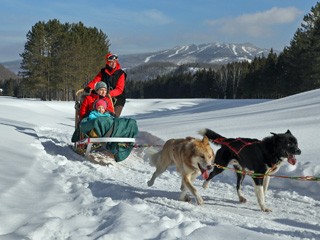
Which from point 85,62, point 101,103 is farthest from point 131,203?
point 85,62

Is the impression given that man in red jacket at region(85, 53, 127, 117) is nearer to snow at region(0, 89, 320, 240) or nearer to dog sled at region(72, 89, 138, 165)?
dog sled at region(72, 89, 138, 165)

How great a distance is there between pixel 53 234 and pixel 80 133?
3.80 metres

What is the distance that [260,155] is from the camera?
387 centimetres

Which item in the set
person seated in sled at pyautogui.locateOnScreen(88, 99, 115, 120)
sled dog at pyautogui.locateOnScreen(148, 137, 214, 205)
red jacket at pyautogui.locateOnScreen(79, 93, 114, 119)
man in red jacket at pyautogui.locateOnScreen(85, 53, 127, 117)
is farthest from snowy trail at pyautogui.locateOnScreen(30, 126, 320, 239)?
man in red jacket at pyautogui.locateOnScreen(85, 53, 127, 117)

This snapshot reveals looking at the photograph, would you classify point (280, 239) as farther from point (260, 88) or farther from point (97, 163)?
point (260, 88)

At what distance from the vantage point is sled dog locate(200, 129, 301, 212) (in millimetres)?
3705

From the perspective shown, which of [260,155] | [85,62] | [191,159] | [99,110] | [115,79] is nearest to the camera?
[191,159]

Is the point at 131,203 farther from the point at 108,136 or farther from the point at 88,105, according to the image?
the point at 88,105

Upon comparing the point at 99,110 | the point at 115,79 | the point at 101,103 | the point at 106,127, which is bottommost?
the point at 106,127

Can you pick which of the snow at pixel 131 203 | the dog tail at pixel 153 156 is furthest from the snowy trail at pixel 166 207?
the dog tail at pixel 153 156

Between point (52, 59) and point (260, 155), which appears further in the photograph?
point (52, 59)

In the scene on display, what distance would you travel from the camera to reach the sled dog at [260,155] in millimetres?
3705

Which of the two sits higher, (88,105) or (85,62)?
(85,62)

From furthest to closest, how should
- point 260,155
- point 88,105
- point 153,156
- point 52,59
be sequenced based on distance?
point 52,59 < point 88,105 < point 153,156 < point 260,155
